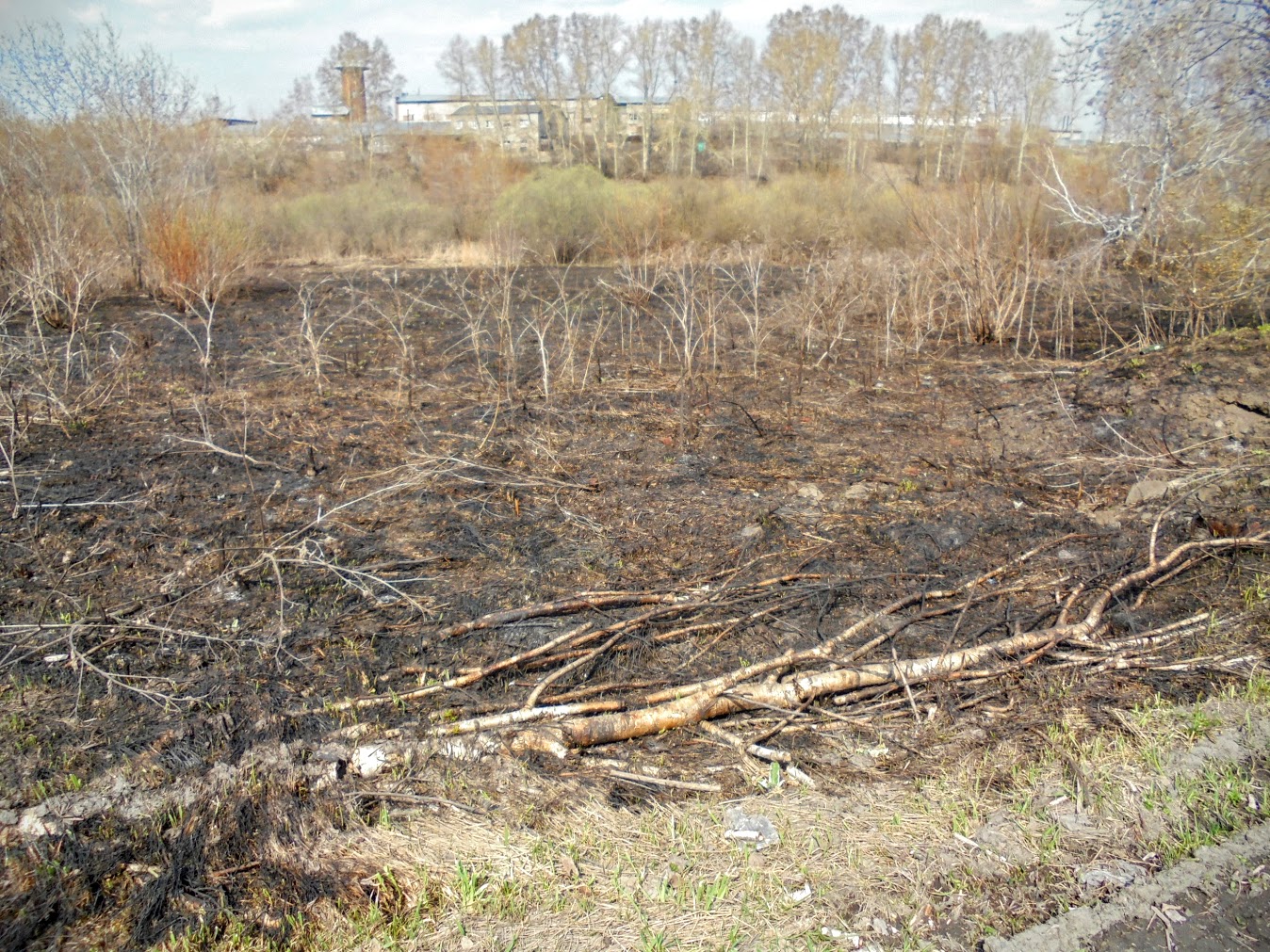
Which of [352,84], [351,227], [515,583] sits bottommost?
[515,583]

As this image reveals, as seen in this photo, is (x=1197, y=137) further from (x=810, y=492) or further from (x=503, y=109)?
(x=503, y=109)

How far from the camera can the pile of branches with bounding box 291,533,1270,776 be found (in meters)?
3.16

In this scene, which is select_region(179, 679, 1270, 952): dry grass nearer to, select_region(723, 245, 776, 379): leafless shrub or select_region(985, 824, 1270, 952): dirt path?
select_region(985, 824, 1270, 952): dirt path

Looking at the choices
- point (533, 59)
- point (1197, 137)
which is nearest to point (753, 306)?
point (1197, 137)

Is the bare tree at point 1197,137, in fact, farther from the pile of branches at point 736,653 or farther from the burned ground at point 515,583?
the pile of branches at point 736,653

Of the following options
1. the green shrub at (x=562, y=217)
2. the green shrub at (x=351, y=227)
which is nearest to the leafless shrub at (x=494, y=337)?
the green shrub at (x=562, y=217)

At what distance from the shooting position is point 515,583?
420 cm

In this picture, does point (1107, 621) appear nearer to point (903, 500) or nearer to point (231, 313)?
point (903, 500)

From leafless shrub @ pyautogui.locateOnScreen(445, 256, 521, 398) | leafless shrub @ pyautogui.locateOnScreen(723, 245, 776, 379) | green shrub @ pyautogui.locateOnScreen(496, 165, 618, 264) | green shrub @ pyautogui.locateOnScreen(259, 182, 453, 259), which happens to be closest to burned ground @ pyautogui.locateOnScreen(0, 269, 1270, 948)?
leafless shrub @ pyautogui.locateOnScreen(445, 256, 521, 398)

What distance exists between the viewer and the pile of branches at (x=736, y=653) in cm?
316

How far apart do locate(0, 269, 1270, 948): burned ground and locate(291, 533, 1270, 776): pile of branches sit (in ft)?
0.07

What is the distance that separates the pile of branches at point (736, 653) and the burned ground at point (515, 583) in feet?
0.07

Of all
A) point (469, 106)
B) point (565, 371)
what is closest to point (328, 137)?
point (469, 106)

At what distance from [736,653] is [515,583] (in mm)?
1116
